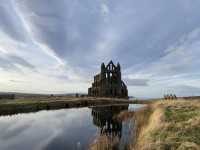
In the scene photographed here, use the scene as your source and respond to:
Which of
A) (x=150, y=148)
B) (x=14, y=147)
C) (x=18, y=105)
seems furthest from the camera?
(x=18, y=105)

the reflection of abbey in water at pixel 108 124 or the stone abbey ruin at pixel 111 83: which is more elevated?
the stone abbey ruin at pixel 111 83

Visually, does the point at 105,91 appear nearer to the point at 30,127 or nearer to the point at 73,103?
the point at 73,103

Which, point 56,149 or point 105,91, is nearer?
point 56,149

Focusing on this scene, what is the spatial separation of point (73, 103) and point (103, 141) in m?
42.3

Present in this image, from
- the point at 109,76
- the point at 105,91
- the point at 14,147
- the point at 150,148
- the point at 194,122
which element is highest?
the point at 109,76

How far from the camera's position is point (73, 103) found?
56.9 meters

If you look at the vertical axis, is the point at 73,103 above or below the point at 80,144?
above

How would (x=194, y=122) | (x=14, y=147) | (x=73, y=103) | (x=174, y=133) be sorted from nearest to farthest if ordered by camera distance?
(x=174, y=133)
(x=194, y=122)
(x=14, y=147)
(x=73, y=103)

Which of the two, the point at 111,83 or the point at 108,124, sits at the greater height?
the point at 111,83

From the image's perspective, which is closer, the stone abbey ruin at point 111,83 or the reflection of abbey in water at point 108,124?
the reflection of abbey in water at point 108,124

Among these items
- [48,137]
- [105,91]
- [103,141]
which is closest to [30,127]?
[48,137]

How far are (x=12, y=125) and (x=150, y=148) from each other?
22677 mm

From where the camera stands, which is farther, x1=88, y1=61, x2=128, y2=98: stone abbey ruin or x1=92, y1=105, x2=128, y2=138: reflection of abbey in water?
x1=88, y1=61, x2=128, y2=98: stone abbey ruin

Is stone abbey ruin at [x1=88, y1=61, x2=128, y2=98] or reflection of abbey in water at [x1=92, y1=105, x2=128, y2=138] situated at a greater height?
stone abbey ruin at [x1=88, y1=61, x2=128, y2=98]
